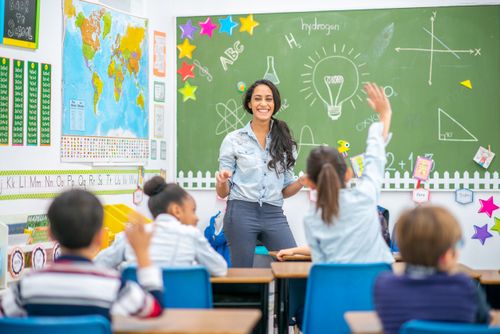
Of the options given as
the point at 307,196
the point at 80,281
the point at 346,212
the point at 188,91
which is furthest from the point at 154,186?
the point at 188,91

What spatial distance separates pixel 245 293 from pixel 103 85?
2488 millimetres

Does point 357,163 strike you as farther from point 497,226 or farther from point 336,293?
point 336,293

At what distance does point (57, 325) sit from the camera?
6.06 ft

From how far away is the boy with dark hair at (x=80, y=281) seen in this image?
2008 millimetres

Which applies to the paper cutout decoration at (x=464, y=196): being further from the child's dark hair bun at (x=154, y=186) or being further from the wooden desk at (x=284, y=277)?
the child's dark hair bun at (x=154, y=186)

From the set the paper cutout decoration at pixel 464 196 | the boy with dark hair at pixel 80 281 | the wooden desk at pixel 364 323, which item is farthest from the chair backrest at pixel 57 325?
the paper cutout decoration at pixel 464 196

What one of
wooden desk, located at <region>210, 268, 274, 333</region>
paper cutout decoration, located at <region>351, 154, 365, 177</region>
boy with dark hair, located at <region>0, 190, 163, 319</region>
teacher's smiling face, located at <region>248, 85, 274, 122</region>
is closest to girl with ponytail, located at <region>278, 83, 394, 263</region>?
wooden desk, located at <region>210, 268, 274, 333</region>

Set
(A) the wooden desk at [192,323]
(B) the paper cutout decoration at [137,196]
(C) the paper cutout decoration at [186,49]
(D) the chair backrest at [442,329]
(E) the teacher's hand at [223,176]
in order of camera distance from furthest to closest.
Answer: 1. (C) the paper cutout decoration at [186,49]
2. (B) the paper cutout decoration at [137,196]
3. (E) the teacher's hand at [223,176]
4. (A) the wooden desk at [192,323]
5. (D) the chair backrest at [442,329]

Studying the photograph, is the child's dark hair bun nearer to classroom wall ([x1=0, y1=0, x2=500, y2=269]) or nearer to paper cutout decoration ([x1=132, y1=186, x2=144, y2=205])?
classroom wall ([x1=0, y1=0, x2=500, y2=269])

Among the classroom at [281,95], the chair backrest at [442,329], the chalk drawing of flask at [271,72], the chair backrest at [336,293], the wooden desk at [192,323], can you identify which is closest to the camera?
the chair backrest at [442,329]

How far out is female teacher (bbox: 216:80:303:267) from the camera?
4332 millimetres

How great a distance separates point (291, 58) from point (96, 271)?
167 inches

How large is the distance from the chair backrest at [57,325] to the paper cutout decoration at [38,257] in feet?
8.39

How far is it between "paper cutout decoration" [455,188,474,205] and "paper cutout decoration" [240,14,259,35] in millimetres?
2148
